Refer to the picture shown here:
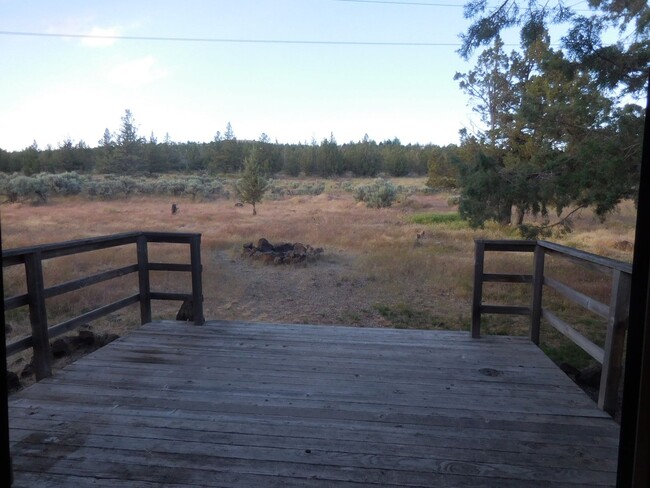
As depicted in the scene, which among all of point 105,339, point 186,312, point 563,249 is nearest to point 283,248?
point 186,312

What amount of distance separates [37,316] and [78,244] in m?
0.75

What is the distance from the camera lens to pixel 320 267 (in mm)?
11273

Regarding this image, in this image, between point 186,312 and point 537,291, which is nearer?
point 537,291

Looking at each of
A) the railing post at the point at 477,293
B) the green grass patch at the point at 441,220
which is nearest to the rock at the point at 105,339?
the railing post at the point at 477,293

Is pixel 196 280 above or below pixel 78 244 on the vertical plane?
below

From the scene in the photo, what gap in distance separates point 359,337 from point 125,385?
228 cm

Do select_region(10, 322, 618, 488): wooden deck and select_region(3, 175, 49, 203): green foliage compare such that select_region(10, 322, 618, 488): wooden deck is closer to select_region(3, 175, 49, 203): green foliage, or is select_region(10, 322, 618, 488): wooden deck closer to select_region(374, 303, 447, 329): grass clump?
select_region(374, 303, 447, 329): grass clump

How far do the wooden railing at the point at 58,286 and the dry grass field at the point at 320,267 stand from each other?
2.19 metres

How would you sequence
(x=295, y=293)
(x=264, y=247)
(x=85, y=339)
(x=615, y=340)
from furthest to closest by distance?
(x=264, y=247) → (x=295, y=293) → (x=85, y=339) → (x=615, y=340)

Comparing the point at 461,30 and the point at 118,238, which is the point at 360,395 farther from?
the point at 461,30

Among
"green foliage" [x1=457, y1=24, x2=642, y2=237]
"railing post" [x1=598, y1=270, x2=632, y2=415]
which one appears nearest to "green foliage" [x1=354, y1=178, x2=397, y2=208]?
"green foliage" [x1=457, y1=24, x2=642, y2=237]

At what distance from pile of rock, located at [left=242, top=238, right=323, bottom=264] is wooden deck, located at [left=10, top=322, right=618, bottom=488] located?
23.4 feet

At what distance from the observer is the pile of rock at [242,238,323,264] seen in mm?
11648

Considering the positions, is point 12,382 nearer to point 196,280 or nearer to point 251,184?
point 196,280
